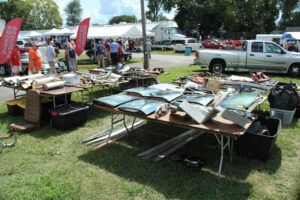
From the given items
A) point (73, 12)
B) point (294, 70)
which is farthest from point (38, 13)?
point (294, 70)

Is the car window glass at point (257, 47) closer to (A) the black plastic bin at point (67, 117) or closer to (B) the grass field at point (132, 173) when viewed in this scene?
(B) the grass field at point (132, 173)

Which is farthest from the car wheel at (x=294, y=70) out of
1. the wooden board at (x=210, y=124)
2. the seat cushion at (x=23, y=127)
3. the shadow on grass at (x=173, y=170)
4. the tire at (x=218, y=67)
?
the seat cushion at (x=23, y=127)

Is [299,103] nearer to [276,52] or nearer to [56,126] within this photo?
[56,126]

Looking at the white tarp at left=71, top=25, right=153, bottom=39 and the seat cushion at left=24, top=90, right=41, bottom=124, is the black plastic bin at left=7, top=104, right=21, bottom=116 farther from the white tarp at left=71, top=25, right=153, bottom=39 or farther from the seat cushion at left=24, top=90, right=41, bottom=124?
the white tarp at left=71, top=25, right=153, bottom=39

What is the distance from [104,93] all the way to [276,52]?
28.8 ft

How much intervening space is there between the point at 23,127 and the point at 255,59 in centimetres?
1106

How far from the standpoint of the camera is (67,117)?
553 centimetres

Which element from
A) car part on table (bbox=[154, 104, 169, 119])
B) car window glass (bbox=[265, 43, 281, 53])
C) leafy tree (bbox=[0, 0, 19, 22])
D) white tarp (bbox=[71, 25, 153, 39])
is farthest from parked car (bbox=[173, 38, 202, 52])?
leafy tree (bbox=[0, 0, 19, 22])

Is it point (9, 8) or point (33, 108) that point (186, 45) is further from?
point (9, 8)

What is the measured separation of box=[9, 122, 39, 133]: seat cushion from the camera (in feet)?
17.9

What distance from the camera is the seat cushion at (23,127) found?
215 inches

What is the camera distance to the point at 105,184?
11.8ft

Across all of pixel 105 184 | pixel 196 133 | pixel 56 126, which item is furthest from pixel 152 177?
pixel 56 126

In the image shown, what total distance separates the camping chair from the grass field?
0.50 metres
